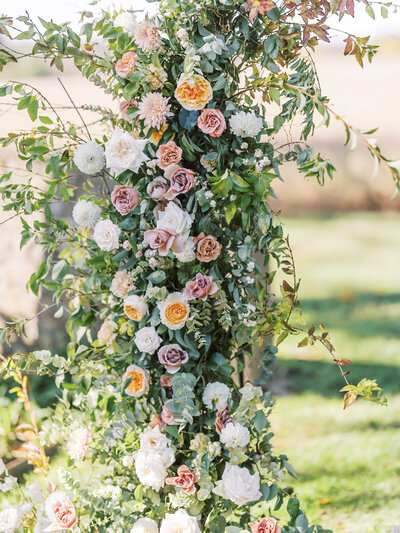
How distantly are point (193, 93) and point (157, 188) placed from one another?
0.26 m

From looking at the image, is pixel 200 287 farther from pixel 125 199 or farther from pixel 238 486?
pixel 238 486

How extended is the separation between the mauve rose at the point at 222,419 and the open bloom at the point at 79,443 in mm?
462

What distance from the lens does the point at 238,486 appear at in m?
1.62

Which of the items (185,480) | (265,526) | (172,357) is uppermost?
(172,357)

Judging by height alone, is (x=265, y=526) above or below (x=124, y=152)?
below

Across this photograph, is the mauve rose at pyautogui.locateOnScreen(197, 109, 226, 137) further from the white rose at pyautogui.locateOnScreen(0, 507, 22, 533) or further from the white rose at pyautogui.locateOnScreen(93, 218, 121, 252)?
the white rose at pyautogui.locateOnScreen(0, 507, 22, 533)

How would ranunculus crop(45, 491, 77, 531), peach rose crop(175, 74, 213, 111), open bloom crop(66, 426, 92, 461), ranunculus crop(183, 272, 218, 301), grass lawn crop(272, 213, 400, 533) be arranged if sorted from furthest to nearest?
grass lawn crop(272, 213, 400, 533) → open bloom crop(66, 426, 92, 461) → ranunculus crop(45, 491, 77, 531) → ranunculus crop(183, 272, 218, 301) → peach rose crop(175, 74, 213, 111)

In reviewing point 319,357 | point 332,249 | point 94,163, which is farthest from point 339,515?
point 332,249

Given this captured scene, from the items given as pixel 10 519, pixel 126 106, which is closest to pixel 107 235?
pixel 126 106

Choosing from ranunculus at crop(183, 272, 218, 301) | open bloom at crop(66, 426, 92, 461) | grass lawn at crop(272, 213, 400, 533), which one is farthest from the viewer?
grass lawn at crop(272, 213, 400, 533)

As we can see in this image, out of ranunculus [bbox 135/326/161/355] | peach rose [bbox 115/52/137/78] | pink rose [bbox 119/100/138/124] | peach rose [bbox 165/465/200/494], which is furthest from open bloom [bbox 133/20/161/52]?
peach rose [bbox 165/465/200/494]

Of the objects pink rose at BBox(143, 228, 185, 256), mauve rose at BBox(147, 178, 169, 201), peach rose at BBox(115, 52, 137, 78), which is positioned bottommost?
pink rose at BBox(143, 228, 185, 256)

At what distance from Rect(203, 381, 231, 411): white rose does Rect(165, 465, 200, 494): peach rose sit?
0.59 feet

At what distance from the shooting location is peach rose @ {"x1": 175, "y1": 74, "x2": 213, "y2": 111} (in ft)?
5.02
